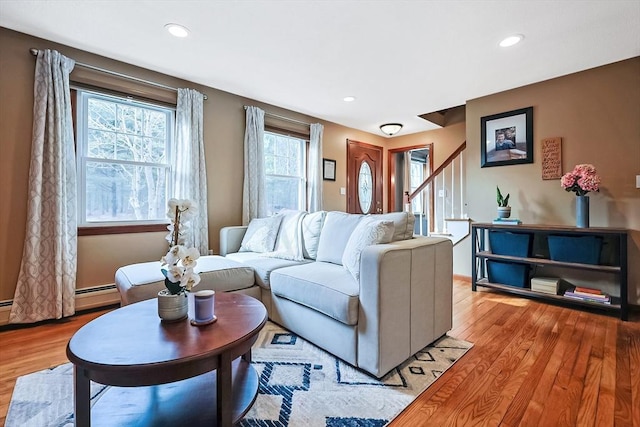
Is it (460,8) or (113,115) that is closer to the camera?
(460,8)

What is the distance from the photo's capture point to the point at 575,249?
287 cm

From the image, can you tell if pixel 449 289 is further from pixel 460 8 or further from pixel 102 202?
pixel 102 202

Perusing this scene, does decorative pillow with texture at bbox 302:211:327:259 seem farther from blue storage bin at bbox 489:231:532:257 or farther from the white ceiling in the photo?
blue storage bin at bbox 489:231:532:257

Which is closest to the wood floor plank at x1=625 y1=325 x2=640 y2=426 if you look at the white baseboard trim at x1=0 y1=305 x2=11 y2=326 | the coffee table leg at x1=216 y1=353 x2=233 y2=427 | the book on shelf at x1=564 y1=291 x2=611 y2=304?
the book on shelf at x1=564 y1=291 x2=611 y2=304

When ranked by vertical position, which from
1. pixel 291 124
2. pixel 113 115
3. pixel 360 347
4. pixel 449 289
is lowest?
pixel 360 347

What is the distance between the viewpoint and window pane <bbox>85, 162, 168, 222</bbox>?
2807 millimetres

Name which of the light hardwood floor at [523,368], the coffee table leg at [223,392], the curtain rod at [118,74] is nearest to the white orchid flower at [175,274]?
the coffee table leg at [223,392]

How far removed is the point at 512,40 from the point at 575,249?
201cm

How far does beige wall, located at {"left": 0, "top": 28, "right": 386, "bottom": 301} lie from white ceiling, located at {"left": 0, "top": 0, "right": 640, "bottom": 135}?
0.43ft

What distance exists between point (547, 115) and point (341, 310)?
331cm

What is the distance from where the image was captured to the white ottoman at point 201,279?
200 centimetres

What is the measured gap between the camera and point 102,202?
9.37 feet

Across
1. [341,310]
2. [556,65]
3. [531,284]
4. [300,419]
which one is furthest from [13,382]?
[556,65]

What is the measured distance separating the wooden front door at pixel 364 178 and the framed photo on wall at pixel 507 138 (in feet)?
6.99
